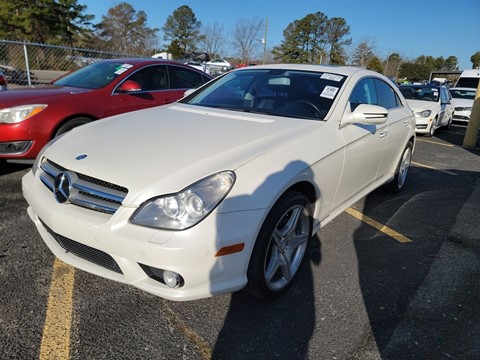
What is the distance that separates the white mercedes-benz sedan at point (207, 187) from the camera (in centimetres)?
189

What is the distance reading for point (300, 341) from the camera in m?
2.10

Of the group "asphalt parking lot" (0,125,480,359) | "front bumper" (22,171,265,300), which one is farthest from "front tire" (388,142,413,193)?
"front bumper" (22,171,265,300)

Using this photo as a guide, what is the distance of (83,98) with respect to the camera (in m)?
4.59

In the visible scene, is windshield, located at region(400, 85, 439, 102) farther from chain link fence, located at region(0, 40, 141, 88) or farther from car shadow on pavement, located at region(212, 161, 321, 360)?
car shadow on pavement, located at region(212, 161, 321, 360)

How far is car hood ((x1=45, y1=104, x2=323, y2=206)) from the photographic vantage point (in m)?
2.00

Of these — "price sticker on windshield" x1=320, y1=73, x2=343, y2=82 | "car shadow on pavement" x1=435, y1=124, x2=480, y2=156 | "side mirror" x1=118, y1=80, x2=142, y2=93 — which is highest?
"price sticker on windshield" x1=320, y1=73, x2=343, y2=82

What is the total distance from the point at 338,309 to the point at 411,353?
49 centimetres

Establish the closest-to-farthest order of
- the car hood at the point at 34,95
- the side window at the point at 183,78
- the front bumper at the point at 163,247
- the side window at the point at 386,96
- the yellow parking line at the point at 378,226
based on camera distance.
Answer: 1. the front bumper at the point at 163,247
2. the yellow parking line at the point at 378,226
3. the side window at the point at 386,96
4. the car hood at the point at 34,95
5. the side window at the point at 183,78

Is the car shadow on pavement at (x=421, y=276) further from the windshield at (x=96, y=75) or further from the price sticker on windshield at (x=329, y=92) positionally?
the windshield at (x=96, y=75)

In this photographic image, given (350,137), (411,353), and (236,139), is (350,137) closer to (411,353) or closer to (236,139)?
(236,139)

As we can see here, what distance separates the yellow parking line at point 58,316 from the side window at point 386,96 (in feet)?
11.1

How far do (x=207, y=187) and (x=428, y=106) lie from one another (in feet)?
32.7

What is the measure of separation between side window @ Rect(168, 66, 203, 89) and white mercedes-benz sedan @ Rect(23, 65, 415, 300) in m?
2.63

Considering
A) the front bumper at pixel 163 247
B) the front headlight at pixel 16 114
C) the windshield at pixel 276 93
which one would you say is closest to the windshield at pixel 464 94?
the windshield at pixel 276 93
